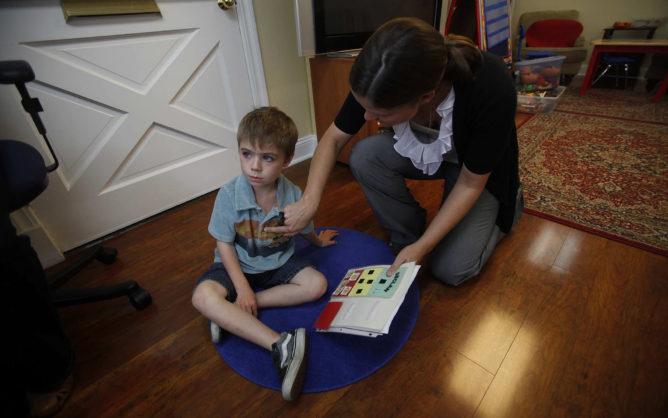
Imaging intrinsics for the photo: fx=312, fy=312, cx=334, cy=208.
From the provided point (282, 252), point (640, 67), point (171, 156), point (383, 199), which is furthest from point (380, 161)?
point (640, 67)

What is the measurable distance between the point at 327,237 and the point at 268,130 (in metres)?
0.51

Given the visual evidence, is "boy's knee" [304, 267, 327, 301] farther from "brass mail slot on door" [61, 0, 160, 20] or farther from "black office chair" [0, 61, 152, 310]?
"brass mail slot on door" [61, 0, 160, 20]

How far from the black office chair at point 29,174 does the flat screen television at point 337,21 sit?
39.6 inches

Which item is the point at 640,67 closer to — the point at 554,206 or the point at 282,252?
the point at 554,206

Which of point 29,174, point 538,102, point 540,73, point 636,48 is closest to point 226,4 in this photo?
point 29,174

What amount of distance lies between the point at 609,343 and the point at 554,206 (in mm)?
685

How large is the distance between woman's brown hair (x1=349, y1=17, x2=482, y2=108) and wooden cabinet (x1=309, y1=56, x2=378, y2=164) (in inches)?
Result: 38.7

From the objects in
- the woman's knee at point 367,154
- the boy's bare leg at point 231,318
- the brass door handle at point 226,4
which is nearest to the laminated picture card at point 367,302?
the boy's bare leg at point 231,318

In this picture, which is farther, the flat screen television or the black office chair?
the flat screen television

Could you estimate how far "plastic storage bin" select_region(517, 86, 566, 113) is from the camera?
234cm

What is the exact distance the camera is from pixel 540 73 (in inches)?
97.5

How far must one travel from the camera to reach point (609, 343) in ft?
2.57

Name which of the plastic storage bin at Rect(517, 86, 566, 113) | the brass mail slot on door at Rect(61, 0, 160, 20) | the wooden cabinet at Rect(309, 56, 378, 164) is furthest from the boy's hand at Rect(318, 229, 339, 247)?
the plastic storage bin at Rect(517, 86, 566, 113)

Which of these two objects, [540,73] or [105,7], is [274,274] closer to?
[105,7]
